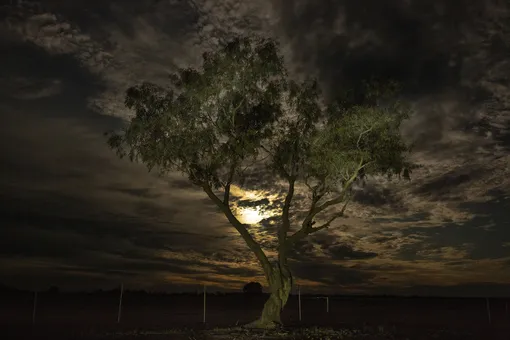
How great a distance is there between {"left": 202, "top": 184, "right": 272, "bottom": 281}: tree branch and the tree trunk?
0.41m

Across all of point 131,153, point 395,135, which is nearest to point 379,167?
point 395,135

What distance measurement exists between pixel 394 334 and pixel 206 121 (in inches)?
594

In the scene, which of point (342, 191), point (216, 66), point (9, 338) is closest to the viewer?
point (9, 338)

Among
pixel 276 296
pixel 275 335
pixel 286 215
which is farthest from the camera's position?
pixel 286 215

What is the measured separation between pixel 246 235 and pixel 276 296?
3611 millimetres

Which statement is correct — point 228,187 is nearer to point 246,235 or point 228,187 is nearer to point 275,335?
point 246,235

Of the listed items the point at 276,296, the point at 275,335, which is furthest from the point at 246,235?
the point at 275,335

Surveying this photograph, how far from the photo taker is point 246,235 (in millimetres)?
28094

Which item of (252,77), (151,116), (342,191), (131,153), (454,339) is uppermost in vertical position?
(252,77)

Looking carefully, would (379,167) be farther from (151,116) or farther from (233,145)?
(151,116)

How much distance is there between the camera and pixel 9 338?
72.9 feet

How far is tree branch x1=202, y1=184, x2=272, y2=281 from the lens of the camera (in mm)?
27984

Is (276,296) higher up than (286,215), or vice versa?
(286,215)

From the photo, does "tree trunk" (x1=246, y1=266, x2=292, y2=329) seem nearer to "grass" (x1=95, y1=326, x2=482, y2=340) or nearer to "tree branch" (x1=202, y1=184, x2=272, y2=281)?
"tree branch" (x1=202, y1=184, x2=272, y2=281)
